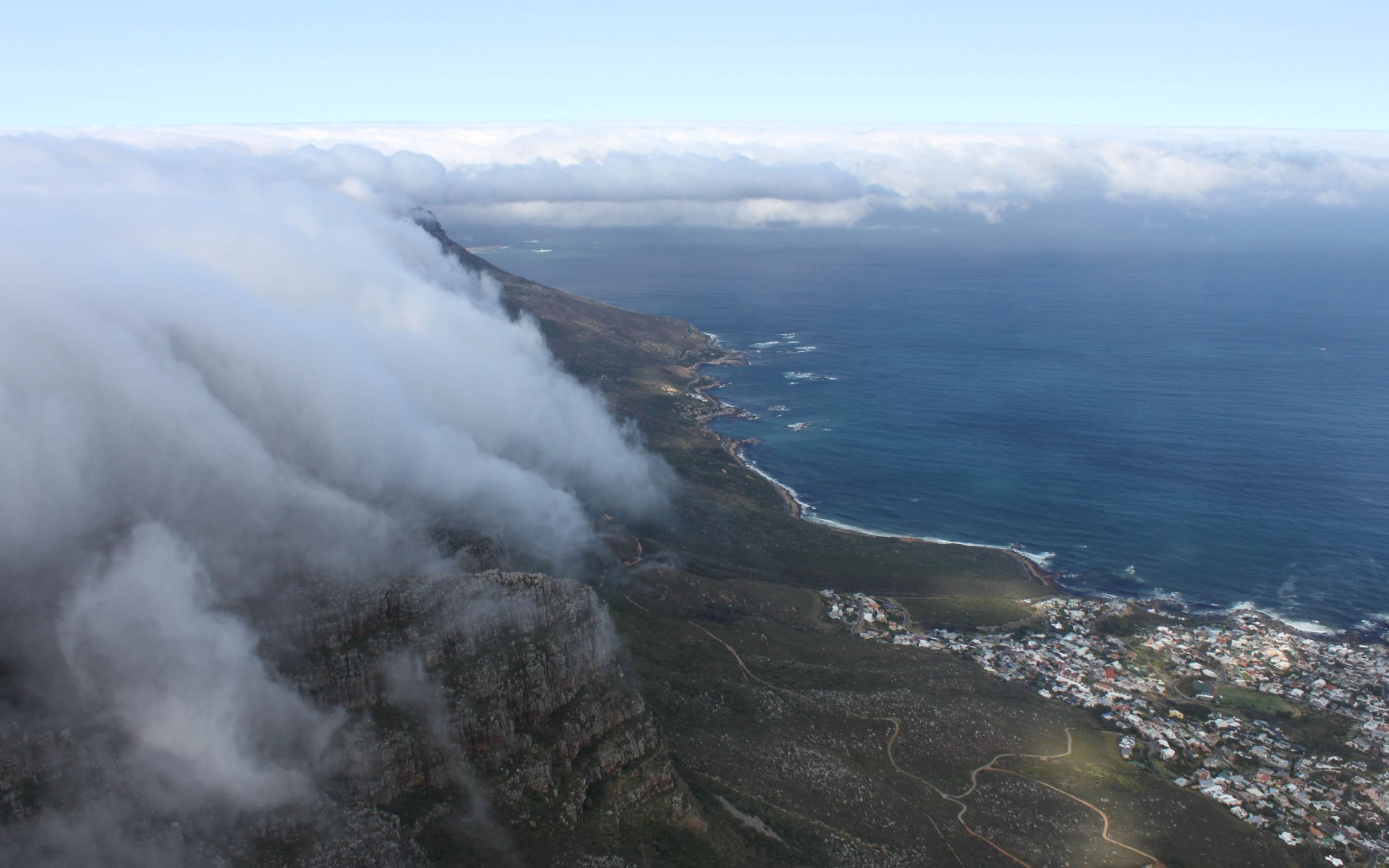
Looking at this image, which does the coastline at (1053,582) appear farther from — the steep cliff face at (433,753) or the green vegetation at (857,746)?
the steep cliff face at (433,753)

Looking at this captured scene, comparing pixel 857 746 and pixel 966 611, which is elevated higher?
pixel 857 746

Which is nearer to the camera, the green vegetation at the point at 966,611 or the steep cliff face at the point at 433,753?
the steep cliff face at the point at 433,753

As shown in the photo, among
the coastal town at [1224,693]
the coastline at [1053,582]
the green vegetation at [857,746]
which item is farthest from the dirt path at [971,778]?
the coastline at [1053,582]

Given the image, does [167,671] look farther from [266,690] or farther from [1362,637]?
[1362,637]

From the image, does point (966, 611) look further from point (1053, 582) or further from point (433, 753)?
point (433, 753)

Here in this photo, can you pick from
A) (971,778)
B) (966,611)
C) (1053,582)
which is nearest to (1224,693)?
(966,611)

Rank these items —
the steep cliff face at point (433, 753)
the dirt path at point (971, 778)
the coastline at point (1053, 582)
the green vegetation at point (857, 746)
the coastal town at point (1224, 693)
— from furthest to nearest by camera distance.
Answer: the coastline at point (1053, 582) → the coastal town at point (1224, 693) → the dirt path at point (971, 778) → the green vegetation at point (857, 746) → the steep cliff face at point (433, 753)
